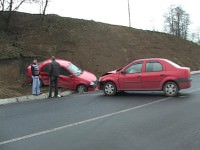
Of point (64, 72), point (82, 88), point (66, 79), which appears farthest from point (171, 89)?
point (64, 72)

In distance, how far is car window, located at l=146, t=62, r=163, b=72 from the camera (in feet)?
53.0

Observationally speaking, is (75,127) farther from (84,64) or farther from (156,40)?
(156,40)

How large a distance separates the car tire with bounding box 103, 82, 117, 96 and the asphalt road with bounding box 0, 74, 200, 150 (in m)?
1.68

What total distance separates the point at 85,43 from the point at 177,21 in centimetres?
5211

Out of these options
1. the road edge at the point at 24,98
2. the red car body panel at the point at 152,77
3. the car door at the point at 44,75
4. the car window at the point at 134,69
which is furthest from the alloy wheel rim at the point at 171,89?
the car door at the point at 44,75

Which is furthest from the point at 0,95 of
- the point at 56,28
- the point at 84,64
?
the point at 56,28

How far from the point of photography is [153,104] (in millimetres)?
13758

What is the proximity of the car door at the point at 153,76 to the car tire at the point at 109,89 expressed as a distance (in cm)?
139

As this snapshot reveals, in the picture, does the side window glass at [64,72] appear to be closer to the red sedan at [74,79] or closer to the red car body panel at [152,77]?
the red sedan at [74,79]

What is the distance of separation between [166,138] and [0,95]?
11752mm

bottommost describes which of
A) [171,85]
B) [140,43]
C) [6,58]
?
[171,85]

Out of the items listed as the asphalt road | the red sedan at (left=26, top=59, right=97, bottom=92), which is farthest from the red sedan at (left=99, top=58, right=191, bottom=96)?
the red sedan at (left=26, top=59, right=97, bottom=92)

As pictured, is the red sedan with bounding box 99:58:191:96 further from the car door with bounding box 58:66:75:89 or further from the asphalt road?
the car door with bounding box 58:66:75:89

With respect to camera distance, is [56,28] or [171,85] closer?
[171,85]
